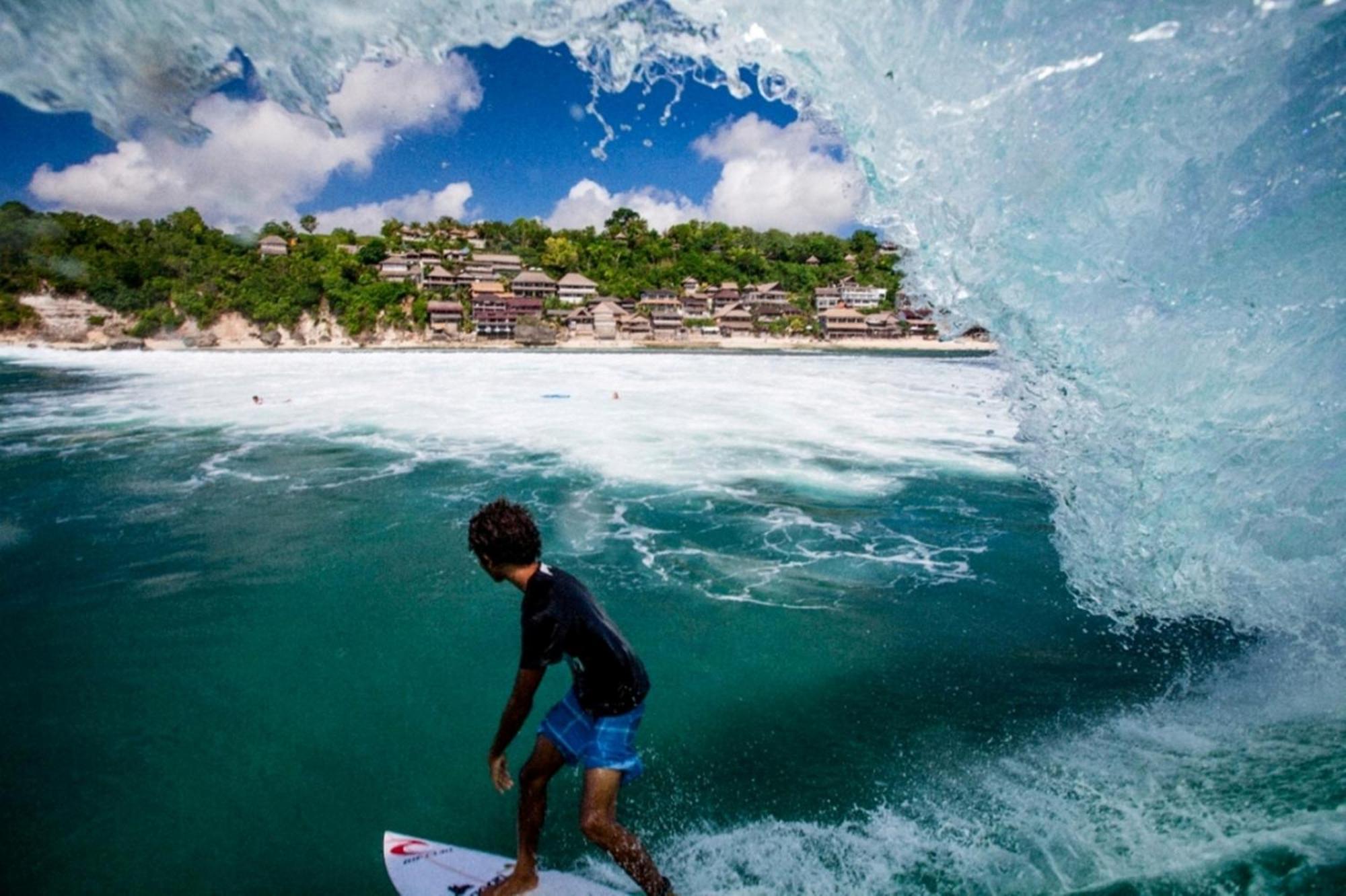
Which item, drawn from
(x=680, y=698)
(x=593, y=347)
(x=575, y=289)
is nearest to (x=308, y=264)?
(x=575, y=289)

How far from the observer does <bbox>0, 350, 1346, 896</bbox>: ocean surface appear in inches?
167

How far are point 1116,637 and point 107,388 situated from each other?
147 ft

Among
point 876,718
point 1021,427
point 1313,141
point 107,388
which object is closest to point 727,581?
point 876,718

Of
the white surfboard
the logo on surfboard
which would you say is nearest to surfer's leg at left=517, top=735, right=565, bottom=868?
the white surfboard

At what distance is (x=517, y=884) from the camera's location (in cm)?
356

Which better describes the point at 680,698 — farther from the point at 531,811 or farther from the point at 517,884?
the point at 531,811

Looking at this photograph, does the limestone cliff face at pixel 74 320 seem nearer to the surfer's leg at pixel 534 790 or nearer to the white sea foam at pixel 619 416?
the white sea foam at pixel 619 416

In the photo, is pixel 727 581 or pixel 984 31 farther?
pixel 727 581

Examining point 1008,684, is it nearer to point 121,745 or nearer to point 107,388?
point 121,745

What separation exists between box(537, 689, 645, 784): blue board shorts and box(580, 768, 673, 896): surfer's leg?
0.15 feet

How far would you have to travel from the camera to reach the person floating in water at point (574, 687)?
2975 millimetres

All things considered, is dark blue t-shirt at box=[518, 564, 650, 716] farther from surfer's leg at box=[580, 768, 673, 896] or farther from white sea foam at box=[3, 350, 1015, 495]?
white sea foam at box=[3, 350, 1015, 495]

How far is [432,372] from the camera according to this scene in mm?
46094

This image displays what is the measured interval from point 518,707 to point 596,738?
1.28 ft
